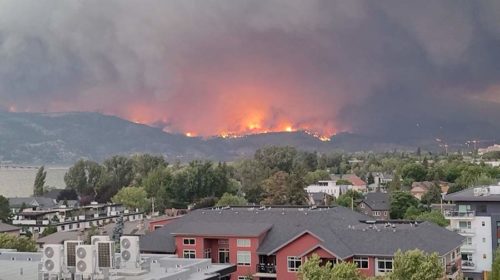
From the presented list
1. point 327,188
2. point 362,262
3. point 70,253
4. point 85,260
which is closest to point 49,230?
point 362,262

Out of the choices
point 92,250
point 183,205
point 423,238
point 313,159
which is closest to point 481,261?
point 423,238

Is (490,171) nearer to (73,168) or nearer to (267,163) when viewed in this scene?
(267,163)

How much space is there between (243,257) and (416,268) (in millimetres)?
13779

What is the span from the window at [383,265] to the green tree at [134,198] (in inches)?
2303

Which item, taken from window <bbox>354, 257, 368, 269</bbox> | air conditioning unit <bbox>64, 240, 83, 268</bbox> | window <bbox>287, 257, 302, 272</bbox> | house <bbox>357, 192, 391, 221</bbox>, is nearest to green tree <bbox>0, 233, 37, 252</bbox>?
window <bbox>287, 257, 302, 272</bbox>

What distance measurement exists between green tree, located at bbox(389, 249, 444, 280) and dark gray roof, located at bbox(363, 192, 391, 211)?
59.8 metres

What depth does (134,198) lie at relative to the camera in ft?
313

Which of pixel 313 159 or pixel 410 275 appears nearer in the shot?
pixel 410 275

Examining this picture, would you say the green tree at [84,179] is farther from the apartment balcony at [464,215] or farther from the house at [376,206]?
the apartment balcony at [464,215]

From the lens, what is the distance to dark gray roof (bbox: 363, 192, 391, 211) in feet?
308

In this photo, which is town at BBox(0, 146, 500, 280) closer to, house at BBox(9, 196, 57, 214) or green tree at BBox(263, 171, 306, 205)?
green tree at BBox(263, 171, 306, 205)

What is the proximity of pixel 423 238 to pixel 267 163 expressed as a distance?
73720 millimetres

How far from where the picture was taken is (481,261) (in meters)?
53.1

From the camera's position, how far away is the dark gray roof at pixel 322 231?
39.7 metres
